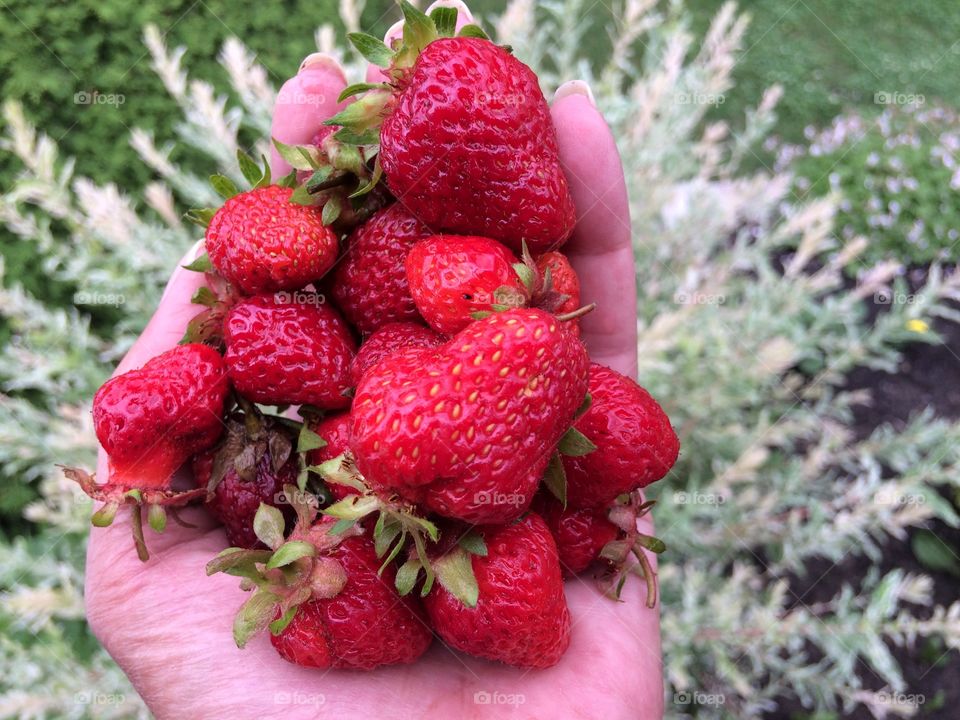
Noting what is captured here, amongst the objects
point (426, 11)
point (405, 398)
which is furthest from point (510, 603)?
point (426, 11)

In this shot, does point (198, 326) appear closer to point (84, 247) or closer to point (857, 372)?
point (84, 247)

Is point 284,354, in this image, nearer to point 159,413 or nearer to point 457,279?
point 159,413

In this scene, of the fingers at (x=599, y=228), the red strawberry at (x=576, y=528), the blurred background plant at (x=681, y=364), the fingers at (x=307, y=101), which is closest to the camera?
the red strawberry at (x=576, y=528)

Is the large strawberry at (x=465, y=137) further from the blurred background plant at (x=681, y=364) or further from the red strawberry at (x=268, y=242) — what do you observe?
the blurred background plant at (x=681, y=364)

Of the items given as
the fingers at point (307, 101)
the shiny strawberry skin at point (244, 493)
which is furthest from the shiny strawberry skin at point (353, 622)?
the fingers at point (307, 101)

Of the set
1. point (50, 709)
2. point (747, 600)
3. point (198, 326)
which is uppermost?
point (198, 326)

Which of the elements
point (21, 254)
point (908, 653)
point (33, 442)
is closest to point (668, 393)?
point (908, 653)
